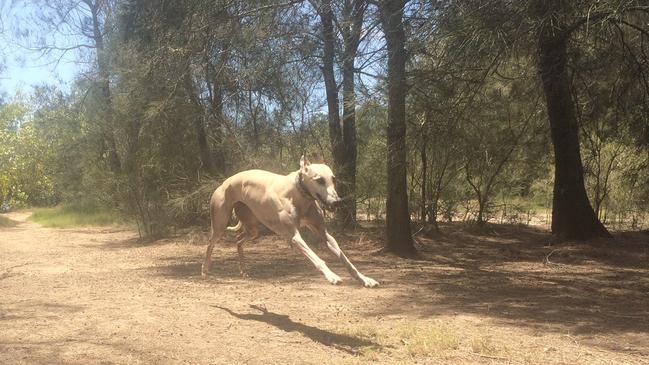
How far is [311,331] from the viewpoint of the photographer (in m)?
6.53

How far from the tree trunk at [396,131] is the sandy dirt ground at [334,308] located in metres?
0.52

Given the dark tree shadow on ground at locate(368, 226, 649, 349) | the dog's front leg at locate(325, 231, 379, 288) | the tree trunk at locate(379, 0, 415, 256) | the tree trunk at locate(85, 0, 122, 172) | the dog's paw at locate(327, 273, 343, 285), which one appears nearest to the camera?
the dog's paw at locate(327, 273, 343, 285)

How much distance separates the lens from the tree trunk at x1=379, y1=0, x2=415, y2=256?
9.53 metres

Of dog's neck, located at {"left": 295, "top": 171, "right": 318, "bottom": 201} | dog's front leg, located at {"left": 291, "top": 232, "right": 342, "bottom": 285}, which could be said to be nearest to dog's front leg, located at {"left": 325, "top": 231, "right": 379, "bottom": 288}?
dog's front leg, located at {"left": 291, "top": 232, "right": 342, "bottom": 285}

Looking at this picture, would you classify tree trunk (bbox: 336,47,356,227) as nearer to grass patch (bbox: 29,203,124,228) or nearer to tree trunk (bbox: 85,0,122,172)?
tree trunk (bbox: 85,0,122,172)

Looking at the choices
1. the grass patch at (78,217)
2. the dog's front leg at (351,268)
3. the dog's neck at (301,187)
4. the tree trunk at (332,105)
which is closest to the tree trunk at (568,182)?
the tree trunk at (332,105)

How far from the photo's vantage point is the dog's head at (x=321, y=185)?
6250 millimetres

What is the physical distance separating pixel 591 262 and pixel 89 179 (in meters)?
15.3

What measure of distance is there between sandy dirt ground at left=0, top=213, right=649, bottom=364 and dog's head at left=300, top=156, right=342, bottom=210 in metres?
1.40

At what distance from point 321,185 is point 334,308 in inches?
83.1

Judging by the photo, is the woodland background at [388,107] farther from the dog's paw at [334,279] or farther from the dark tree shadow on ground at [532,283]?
the dog's paw at [334,279]

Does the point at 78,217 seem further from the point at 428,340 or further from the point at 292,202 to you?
the point at 428,340

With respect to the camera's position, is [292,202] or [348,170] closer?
[292,202]

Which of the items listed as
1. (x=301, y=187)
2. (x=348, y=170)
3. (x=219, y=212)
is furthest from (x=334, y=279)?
(x=348, y=170)
